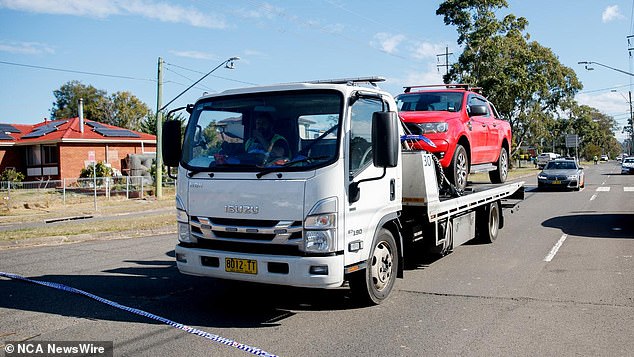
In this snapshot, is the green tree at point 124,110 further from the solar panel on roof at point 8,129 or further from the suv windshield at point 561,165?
the suv windshield at point 561,165

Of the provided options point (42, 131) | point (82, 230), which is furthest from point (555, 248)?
point (42, 131)

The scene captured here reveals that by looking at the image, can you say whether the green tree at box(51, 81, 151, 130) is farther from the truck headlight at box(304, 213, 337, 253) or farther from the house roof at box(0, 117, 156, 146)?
the truck headlight at box(304, 213, 337, 253)

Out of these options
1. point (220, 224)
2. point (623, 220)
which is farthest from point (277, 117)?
point (623, 220)

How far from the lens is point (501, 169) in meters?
12.0

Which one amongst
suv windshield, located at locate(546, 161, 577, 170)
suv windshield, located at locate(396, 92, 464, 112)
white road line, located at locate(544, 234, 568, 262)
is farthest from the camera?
suv windshield, located at locate(546, 161, 577, 170)

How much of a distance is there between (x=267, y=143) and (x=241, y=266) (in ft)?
4.27

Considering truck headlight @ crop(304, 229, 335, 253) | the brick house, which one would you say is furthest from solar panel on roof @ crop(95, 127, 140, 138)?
truck headlight @ crop(304, 229, 335, 253)

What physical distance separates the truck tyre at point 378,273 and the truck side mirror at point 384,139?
0.99 m

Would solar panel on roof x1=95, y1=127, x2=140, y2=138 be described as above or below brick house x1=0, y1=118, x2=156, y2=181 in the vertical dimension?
above

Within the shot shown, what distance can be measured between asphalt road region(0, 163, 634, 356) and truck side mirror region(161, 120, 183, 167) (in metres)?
1.72

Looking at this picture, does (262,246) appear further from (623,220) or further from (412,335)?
(623,220)

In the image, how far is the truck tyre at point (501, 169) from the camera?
39.0 feet

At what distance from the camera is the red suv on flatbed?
8.92 m

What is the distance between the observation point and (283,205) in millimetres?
5535
